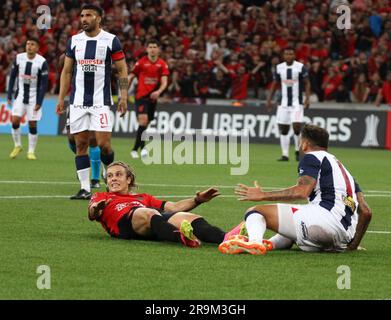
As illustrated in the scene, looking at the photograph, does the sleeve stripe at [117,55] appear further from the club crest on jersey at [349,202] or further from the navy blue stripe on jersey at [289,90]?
the navy blue stripe on jersey at [289,90]

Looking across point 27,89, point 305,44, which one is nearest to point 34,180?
point 27,89

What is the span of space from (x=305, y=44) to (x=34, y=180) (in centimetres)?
1594

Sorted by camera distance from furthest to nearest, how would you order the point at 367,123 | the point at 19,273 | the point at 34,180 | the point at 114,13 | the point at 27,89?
the point at 114,13
the point at 367,123
the point at 27,89
the point at 34,180
the point at 19,273

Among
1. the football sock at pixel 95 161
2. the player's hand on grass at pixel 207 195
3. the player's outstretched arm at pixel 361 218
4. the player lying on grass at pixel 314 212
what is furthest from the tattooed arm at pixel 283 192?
the football sock at pixel 95 161

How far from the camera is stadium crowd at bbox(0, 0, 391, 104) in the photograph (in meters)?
30.0

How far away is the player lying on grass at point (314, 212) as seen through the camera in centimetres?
905

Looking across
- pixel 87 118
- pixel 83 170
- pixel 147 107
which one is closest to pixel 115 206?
pixel 83 170

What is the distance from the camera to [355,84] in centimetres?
2984

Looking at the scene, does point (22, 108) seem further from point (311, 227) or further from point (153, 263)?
point (153, 263)

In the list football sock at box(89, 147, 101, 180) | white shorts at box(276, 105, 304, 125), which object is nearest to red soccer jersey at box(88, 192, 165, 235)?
football sock at box(89, 147, 101, 180)

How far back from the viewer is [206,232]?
9.77 metres

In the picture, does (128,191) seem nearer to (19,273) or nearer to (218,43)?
(19,273)

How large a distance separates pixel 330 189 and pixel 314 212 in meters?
0.24

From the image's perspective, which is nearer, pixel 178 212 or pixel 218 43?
pixel 178 212
